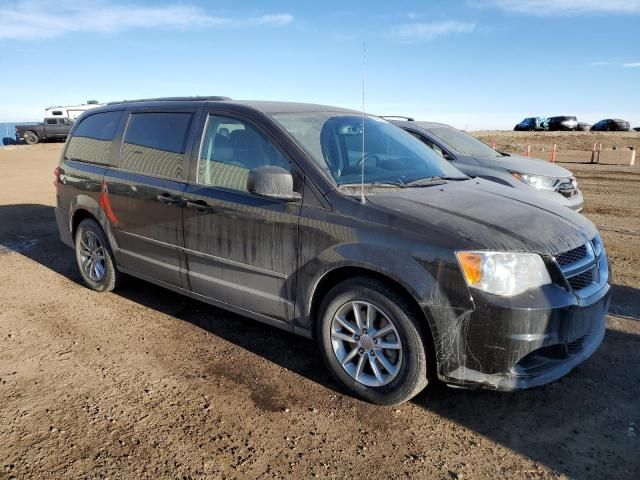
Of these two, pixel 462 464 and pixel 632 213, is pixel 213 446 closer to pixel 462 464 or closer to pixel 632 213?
pixel 462 464

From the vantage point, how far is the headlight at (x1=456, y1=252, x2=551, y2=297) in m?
2.80

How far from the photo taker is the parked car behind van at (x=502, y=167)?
7.32m

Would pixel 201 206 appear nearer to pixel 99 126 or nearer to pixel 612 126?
pixel 99 126

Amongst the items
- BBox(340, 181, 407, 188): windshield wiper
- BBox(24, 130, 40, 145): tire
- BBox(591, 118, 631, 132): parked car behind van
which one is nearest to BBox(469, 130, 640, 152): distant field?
BBox(591, 118, 631, 132): parked car behind van

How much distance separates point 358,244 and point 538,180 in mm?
5379

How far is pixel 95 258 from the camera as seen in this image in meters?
5.31

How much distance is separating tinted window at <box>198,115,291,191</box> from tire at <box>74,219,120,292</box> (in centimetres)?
170

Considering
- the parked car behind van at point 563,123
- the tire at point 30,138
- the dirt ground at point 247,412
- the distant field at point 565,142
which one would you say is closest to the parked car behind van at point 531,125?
the parked car behind van at point 563,123

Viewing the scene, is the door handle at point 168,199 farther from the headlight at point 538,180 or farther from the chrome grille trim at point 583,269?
the headlight at point 538,180

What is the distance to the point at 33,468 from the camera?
2.66m

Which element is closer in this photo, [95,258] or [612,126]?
[95,258]

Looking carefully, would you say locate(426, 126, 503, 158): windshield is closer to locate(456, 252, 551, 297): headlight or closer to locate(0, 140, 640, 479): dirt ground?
locate(0, 140, 640, 479): dirt ground

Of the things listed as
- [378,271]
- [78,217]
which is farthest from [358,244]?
[78,217]

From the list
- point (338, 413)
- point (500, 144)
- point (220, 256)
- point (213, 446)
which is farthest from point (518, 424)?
point (500, 144)
